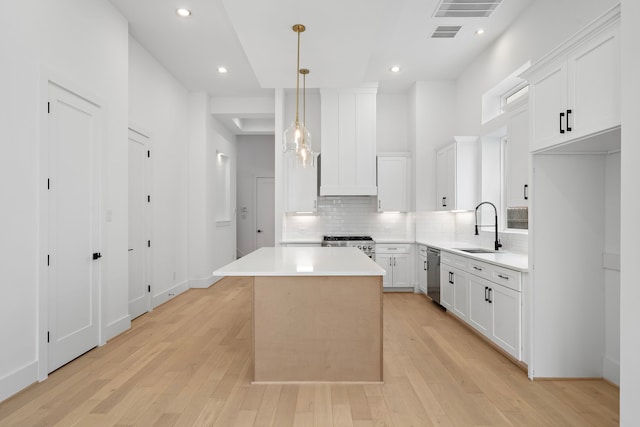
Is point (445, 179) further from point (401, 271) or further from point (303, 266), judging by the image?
point (303, 266)

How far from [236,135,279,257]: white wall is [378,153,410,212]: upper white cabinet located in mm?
3752

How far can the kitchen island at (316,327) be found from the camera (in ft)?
9.03

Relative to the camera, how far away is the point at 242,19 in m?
3.14

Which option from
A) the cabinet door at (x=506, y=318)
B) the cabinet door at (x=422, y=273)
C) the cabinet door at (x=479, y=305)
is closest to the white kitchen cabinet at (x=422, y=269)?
the cabinet door at (x=422, y=273)

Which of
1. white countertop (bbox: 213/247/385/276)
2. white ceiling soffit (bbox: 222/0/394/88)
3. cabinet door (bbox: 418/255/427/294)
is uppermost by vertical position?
white ceiling soffit (bbox: 222/0/394/88)

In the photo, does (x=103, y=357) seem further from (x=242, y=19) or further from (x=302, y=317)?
(x=242, y=19)

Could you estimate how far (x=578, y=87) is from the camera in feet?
7.55

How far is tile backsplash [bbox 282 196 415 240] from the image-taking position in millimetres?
6203

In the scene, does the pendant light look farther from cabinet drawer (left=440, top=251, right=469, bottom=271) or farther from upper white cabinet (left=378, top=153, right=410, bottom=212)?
upper white cabinet (left=378, top=153, right=410, bottom=212)

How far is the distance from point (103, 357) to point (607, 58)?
4.39 m

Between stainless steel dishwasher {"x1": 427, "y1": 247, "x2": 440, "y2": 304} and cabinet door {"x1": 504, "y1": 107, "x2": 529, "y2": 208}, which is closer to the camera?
cabinet door {"x1": 504, "y1": 107, "x2": 529, "y2": 208}

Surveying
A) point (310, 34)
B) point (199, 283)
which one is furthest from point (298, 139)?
point (199, 283)

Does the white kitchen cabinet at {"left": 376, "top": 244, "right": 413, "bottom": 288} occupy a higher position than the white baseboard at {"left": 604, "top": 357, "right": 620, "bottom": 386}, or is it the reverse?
the white kitchen cabinet at {"left": 376, "top": 244, "right": 413, "bottom": 288}

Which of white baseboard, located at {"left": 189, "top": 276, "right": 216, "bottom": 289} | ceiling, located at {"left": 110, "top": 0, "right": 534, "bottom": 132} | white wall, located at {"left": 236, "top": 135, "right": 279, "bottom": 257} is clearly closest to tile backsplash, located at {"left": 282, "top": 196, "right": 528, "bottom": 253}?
white baseboard, located at {"left": 189, "top": 276, "right": 216, "bottom": 289}
